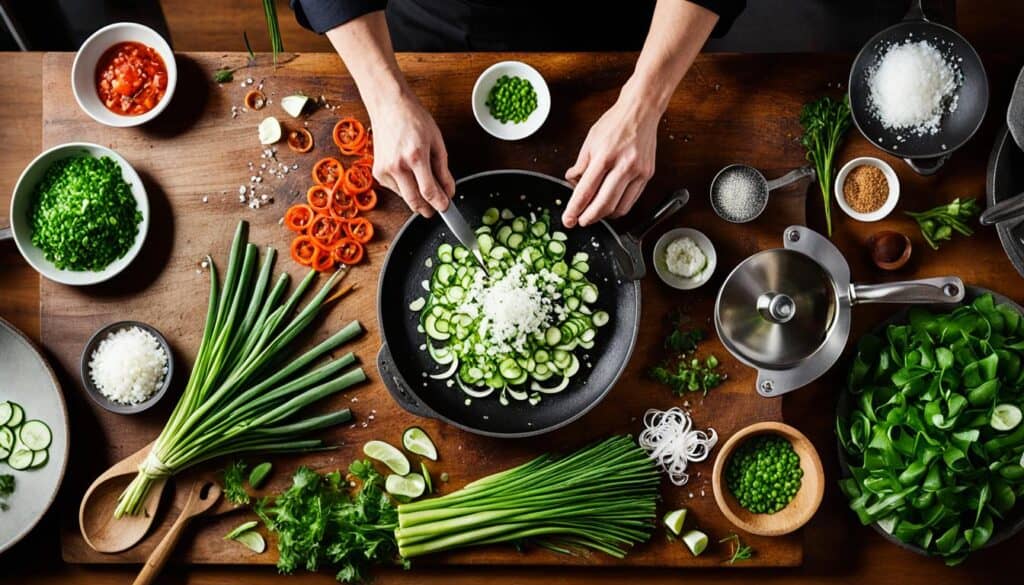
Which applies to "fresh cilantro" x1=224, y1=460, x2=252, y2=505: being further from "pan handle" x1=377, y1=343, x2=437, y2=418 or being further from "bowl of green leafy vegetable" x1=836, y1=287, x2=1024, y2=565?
"bowl of green leafy vegetable" x1=836, y1=287, x2=1024, y2=565

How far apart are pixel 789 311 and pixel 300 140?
148 cm

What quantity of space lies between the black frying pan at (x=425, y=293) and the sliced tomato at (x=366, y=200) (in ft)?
0.46

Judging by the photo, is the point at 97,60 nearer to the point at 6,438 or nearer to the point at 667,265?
→ the point at 6,438

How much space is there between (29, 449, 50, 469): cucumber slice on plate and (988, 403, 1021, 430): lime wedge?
2.62m

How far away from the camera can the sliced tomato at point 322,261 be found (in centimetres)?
247

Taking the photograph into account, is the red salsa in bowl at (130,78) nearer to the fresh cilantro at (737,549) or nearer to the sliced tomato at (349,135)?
the sliced tomato at (349,135)

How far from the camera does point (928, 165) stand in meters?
2.50

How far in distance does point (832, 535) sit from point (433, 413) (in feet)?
4.10

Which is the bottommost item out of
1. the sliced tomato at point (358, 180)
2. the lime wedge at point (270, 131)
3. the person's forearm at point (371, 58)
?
the sliced tomato at point (358, 180)

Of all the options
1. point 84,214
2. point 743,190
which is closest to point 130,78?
point 84,214

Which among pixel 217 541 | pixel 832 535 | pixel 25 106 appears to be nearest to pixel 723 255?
pixel 832 535

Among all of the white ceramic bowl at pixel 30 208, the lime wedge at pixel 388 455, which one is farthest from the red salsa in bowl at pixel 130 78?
the lime wedge at pixel 388 455

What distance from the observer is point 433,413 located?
7.64ft

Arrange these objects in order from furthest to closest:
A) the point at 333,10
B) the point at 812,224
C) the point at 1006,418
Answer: the point at 812,224, the point at 1006,418, the point at 333,10
